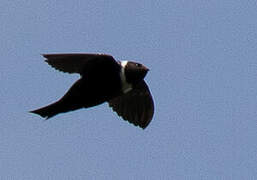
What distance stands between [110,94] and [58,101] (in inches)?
22.5

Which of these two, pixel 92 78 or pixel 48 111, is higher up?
pixel 92 78

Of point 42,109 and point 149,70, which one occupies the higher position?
point 149,70

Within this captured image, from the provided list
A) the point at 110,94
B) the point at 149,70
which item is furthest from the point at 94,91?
the point at 149,70

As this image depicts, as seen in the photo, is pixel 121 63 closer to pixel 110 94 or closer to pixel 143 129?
pixel 110 94

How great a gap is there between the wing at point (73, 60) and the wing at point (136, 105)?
1141 mm

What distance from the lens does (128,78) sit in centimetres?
816

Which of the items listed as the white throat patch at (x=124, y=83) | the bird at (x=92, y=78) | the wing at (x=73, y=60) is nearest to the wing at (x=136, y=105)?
the bird at (x=92, y=78)

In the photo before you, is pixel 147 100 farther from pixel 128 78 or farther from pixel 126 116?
pixel 128 78

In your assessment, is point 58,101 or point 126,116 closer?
point 58,101

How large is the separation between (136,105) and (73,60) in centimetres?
136

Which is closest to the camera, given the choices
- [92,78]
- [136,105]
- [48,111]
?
[48,111]

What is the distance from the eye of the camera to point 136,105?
9.23 meters

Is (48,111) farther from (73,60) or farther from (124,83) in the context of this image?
(124,83)

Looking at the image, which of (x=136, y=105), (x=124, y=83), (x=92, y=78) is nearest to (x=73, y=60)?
(x=92, y=78)
